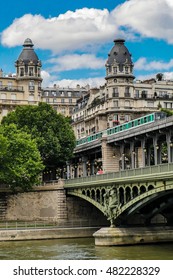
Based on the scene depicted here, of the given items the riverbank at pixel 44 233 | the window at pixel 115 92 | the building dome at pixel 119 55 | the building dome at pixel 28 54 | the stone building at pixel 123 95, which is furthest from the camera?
the building dome at pixel 28 54

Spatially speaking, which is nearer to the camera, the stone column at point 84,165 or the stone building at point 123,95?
the stone column at point 84,165

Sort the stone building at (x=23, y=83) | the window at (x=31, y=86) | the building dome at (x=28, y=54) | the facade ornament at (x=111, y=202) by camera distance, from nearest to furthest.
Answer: the facade ornament at (x=111, y=202), the stone building at (x=23, y=83), the window at (x=31, y=86), the building dome at (x=28, y=54)

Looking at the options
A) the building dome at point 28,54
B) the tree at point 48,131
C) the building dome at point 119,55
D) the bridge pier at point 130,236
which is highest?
the building dome at point 28,54

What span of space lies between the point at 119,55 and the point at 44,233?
226ft

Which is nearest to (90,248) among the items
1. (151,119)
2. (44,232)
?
(44,232)

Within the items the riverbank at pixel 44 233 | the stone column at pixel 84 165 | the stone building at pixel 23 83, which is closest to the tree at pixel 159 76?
the stone building at pixel 23 83

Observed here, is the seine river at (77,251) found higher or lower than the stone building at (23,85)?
lower

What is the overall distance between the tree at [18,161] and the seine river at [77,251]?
1645cm

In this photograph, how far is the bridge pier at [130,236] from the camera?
66562mm

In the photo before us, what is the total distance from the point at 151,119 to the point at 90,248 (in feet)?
98.3

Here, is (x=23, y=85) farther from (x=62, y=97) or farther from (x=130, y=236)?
(x=130, y=236)

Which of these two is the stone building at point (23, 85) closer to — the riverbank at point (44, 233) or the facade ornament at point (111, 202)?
the riverbank at point (44, 233)

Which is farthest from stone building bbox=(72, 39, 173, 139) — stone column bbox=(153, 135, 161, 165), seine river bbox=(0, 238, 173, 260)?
seine river bbox=(0, 238, 173, 260)

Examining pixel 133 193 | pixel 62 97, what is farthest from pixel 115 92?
pixel 133 193
